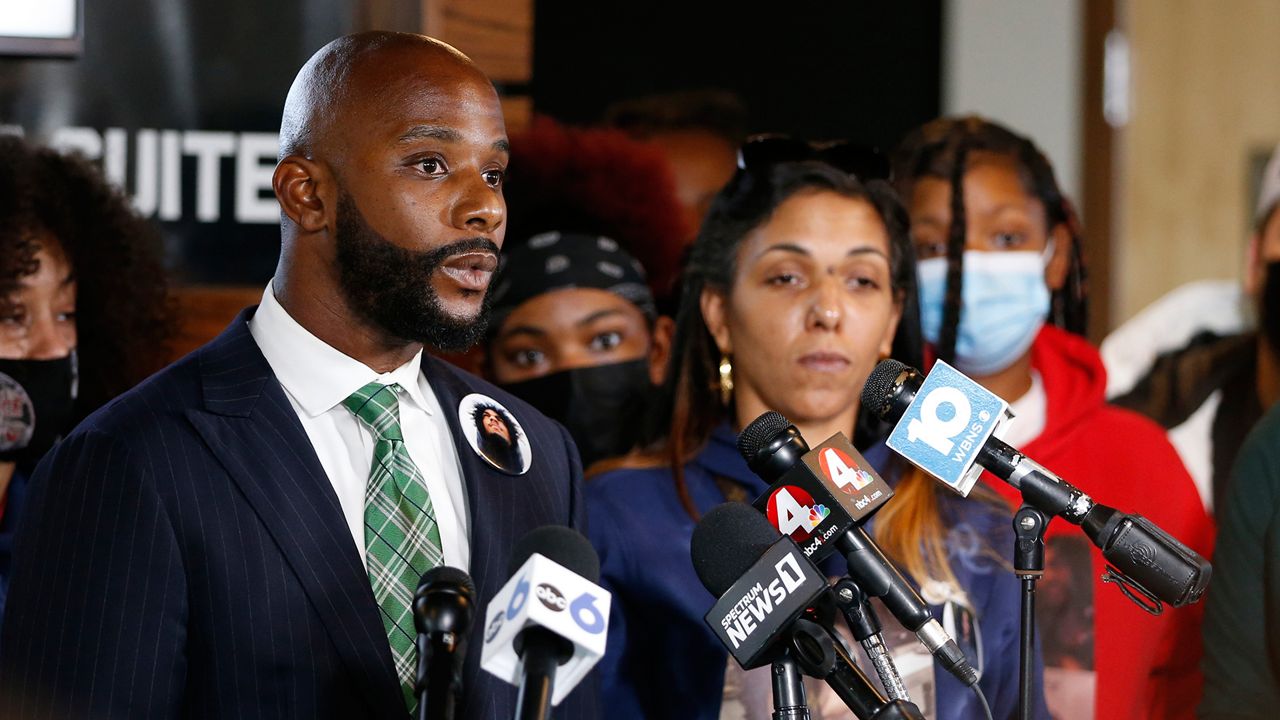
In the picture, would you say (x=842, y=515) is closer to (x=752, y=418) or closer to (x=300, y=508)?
(x=300, y=508)

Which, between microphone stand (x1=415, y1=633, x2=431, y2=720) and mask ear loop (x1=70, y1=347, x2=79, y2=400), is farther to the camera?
A: mask ear loop (x1=70, y1=347, x2=79, y2=400)

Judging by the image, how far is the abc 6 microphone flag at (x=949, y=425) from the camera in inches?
62.0

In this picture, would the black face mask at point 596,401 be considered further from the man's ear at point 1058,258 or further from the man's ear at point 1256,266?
the man's ear at point 1256,266

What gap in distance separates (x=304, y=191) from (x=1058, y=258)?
1957 mm

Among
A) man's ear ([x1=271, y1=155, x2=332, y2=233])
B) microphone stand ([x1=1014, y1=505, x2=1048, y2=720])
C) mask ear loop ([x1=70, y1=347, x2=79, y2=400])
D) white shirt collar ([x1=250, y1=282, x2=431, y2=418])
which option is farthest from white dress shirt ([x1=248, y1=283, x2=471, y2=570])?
mask ear loop ([x1=70, y1=347, x2=79, y2=400])

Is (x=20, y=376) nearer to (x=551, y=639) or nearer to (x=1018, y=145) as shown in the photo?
(x=551, y=639)

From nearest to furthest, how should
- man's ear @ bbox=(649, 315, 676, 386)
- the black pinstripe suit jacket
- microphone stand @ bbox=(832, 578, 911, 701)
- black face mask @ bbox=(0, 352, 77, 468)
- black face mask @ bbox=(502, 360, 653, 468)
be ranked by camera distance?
1. microphone stand @ bbox=(832, 578, 911, 701)
2. the black pinstripe suit jacket
3. black face mask @ bbox=(0, 352, 77, 468)
4. black face mask @ bbox=(502, 360, 653, 468)
5. man's ear @ bbox=(649, 315, 676, 386)

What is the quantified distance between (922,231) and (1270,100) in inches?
103

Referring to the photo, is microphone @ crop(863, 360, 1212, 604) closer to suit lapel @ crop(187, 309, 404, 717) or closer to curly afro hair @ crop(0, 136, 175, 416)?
suit lapel @ crop(187, 309, 404, 717)

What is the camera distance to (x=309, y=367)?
1.83 metres

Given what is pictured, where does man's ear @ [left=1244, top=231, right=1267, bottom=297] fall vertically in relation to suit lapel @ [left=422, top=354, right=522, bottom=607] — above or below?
above

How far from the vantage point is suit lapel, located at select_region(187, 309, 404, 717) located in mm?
1675

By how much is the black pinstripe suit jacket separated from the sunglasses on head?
1143 millimetres

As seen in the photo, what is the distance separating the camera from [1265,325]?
3.49 m
